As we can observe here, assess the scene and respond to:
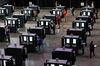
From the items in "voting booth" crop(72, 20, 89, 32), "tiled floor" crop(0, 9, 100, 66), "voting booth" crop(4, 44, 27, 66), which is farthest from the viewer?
"voting booth" crop(72, 20, 89, 32)

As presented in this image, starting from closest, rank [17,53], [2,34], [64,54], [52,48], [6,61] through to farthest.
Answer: [6,61]
[64,54]
[17,53]
[52,48]
[2,34]

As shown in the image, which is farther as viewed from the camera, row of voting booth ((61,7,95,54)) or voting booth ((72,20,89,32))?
voting booth ((72,20,89,32))

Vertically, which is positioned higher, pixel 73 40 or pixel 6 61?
pixel 73 40

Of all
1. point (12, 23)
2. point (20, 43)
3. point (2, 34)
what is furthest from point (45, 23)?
point (20, 43)

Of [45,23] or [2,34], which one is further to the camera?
[45,23]

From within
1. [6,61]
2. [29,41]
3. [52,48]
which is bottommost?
[52,48]

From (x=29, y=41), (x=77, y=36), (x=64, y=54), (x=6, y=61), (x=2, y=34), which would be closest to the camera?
(x=6, y=61)

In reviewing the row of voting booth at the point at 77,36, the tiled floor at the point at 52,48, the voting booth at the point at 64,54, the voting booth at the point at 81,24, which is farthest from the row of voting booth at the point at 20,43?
the voting booth at the point at 81,24

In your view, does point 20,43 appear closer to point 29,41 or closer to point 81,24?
point 29,41

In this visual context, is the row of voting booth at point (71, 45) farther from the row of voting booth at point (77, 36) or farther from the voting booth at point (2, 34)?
the voting booth at point (2, 34)

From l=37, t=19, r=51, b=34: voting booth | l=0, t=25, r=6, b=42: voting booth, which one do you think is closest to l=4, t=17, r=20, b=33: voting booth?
l=37, t=19, r=51, b=34: voting booth

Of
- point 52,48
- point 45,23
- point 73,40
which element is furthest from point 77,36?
point 45,23

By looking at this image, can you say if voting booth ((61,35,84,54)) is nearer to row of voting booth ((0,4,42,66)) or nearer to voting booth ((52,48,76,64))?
row of voting booth ((0,4,42,66))

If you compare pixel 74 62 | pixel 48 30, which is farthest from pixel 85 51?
pixel 48 30
